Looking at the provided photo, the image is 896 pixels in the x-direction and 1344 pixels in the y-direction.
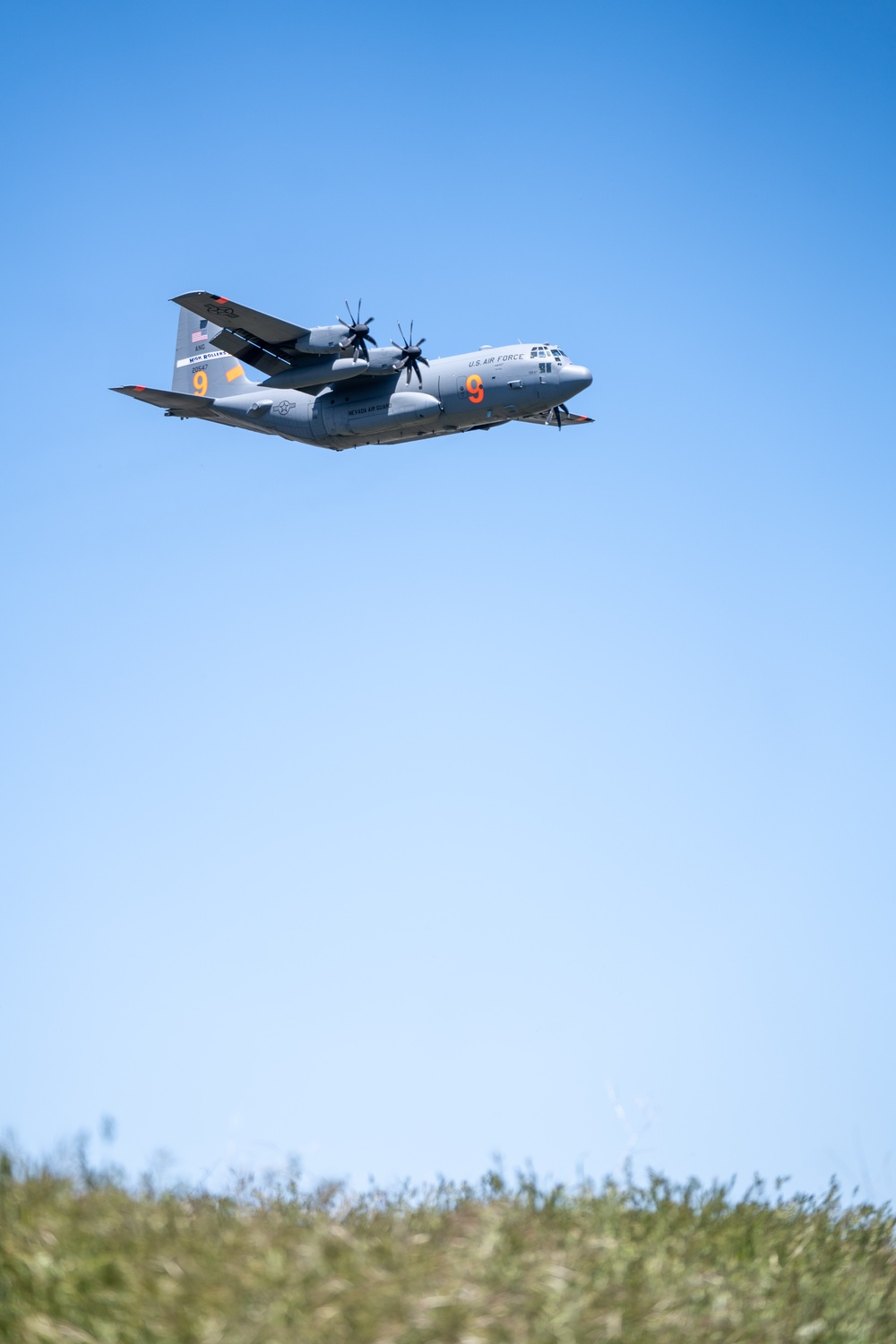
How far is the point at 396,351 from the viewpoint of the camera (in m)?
43.9

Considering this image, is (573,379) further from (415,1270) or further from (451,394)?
(415,1270)

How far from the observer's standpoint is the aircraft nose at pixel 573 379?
43.9 meters

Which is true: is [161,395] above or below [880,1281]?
above

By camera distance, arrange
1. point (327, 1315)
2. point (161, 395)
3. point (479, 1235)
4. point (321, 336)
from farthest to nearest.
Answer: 1. point (161, 395)
2. point (321, 336)
3. point (479, 1235)
4. point (327, 1315)

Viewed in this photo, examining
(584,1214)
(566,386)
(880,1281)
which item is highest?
(566,386)

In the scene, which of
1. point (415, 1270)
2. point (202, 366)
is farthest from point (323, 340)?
point (415, 1270)

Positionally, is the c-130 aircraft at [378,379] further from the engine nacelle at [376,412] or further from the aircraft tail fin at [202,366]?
the aircraft tail fin at [202,366]

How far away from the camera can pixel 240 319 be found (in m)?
43.6

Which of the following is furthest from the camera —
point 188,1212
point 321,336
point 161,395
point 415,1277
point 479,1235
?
point 161,395

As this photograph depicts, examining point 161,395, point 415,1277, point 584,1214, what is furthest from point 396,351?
point 415,1277

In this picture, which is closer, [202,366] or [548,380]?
[548,380]

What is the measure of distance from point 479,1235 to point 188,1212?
401cm

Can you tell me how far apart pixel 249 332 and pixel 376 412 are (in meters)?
4.98

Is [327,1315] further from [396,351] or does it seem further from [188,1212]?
[396,351]
